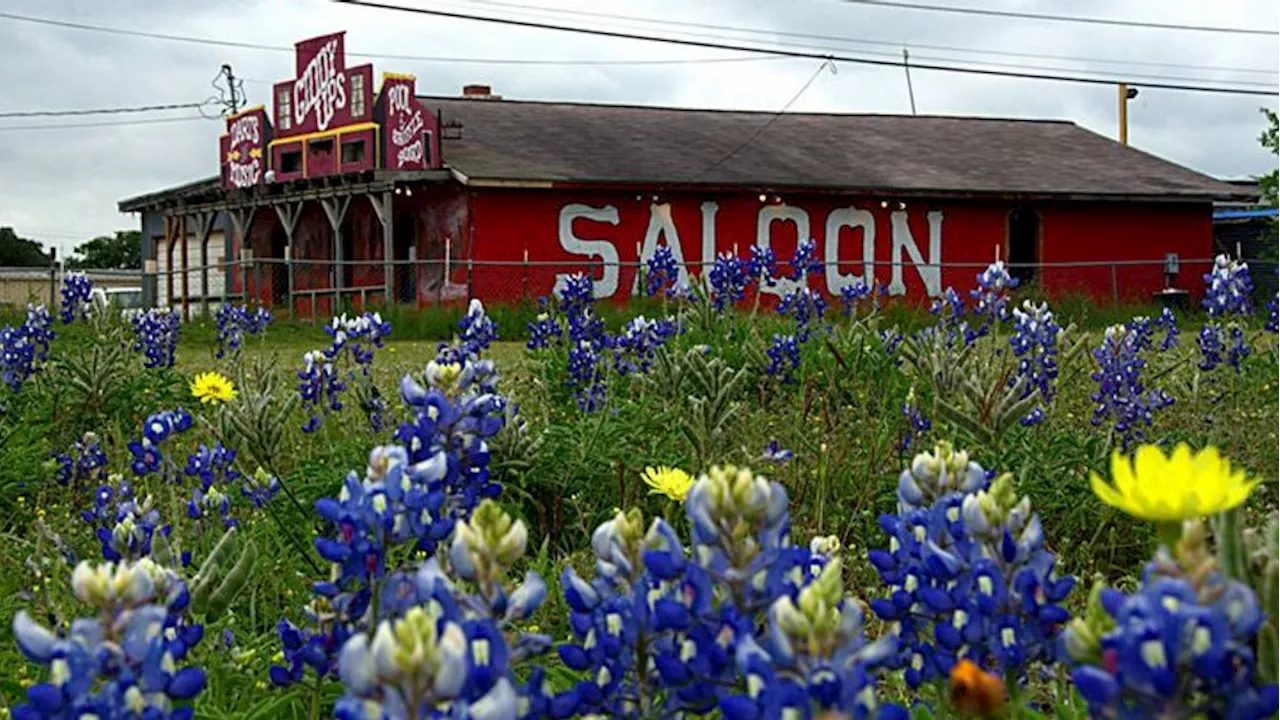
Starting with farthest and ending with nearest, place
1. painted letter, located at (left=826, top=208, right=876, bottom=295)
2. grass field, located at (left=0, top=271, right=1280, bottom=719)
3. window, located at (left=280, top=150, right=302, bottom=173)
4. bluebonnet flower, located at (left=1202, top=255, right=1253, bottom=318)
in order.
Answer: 1. window, located at (left=280, top=150, right=302, bottom=173)
2. painted letter, located at (left=826, top=208, right=876, bottom=295)
3. bluebonnet flower, located at (left=1202, top=255, right=1253, bottom=318)
4. grass field, located at (left=0, top=271, right=1280, bottom=719)

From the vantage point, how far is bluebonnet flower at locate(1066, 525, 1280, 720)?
115 centimetres

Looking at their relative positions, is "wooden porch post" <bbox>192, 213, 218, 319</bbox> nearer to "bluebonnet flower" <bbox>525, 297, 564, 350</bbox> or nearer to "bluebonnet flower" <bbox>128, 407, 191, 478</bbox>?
"bluebonnet flower" <bbox>525, 297, 564, 350</bbox>

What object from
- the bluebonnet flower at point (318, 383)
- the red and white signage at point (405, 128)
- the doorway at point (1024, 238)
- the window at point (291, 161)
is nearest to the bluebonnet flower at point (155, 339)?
the bluebonnet flower at point (318, 383)

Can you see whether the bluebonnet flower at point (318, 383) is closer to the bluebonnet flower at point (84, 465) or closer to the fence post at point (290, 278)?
the bluebonnet flower at point (84, 465)

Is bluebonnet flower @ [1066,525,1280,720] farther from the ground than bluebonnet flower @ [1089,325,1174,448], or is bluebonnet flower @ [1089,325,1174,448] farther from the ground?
bluebonnet flower @ [1066,525,1280,720]

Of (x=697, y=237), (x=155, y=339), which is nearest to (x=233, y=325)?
(x=155, y=339)

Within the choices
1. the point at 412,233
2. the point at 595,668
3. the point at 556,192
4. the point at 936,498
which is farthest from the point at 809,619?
the point at 412,233

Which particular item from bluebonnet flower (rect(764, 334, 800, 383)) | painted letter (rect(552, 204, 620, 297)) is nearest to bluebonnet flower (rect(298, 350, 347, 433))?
bluebonnet flower (rect(764, 334, 800, 383))

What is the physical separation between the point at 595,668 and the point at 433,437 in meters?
0.72

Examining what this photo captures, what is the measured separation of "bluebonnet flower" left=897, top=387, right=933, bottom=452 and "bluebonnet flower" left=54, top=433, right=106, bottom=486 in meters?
2.56

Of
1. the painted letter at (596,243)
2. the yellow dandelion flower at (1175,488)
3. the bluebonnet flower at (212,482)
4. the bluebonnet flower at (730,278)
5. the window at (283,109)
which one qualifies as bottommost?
the bluebonnet flower at (212,482)

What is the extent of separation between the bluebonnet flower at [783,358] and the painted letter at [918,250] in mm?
21491

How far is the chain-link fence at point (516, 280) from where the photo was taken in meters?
25.8

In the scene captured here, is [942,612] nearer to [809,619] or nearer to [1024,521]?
[1024,521]
